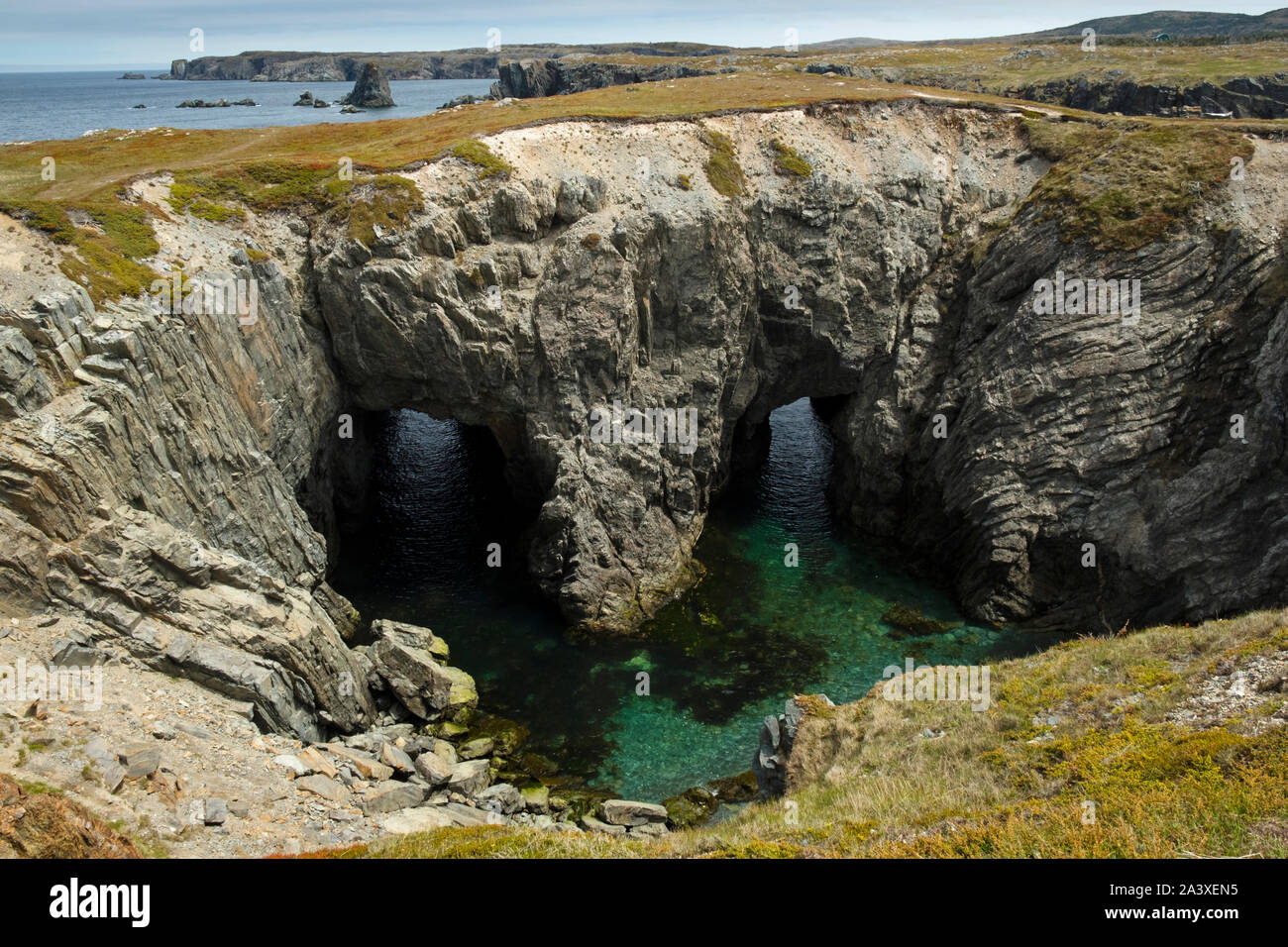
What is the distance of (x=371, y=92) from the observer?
184375mm

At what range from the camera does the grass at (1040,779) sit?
17844 millimetres

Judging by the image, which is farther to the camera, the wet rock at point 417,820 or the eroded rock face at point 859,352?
the eroded rock face at point 859,352

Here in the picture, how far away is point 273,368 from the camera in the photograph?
41844mm

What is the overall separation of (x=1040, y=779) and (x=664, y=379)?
3608 centimetres

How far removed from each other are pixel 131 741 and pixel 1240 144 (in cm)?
6693

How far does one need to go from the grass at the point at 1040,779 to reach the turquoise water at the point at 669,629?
35.5 ft

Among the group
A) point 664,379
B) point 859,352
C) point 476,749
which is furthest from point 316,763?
point 859,352

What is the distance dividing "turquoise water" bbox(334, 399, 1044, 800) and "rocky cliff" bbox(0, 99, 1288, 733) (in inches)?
107

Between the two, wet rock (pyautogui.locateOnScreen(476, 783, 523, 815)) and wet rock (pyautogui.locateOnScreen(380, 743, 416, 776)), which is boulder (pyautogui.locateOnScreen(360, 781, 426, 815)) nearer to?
wet rock (pyautogui.locateOnScreen(380, 743, 416, 776))

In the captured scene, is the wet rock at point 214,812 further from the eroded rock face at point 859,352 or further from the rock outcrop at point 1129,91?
the rock outcrop at point 1129,91

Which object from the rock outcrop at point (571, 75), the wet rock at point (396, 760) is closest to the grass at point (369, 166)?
the wet rock at point (396, 760)

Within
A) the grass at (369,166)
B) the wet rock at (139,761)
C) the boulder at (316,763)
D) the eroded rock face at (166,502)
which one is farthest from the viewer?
the grass at (369,166)

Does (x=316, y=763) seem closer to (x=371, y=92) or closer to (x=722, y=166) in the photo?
(x=722, y=166)
